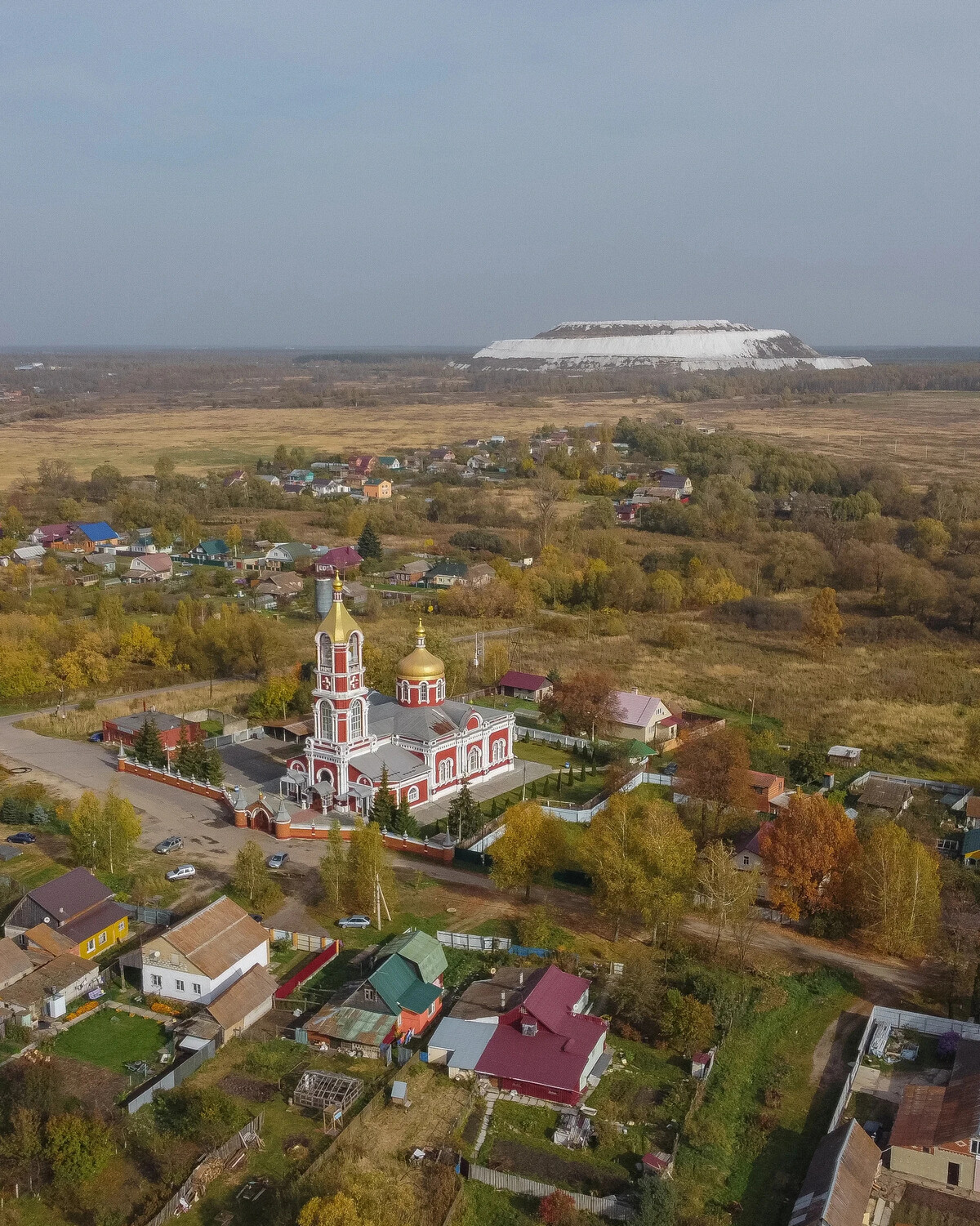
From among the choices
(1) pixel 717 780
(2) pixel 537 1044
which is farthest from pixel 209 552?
(2) pixel 537 1044

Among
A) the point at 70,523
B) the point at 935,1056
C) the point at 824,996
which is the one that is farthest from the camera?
the point at 70,523

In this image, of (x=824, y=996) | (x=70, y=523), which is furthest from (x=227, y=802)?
(x=70, y=523)

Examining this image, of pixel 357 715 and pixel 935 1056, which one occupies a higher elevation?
pixel 357 715

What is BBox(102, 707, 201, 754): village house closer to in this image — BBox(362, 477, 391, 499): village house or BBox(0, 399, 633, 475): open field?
BBox(362, 477, 391, 499): village house

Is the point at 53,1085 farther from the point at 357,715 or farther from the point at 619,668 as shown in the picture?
the point at 619,668

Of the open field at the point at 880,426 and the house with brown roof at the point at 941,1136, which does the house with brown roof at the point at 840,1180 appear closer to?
the house with brown roof at the point at 941,1136

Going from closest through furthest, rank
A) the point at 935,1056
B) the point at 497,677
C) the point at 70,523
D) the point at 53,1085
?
the point at 53,1085 < the point at 935,1056 < the point at 497,677 < the point at 70,523

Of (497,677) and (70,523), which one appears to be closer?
(497,677)
